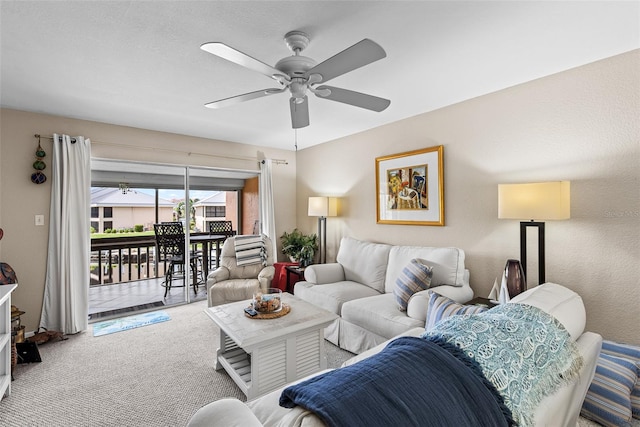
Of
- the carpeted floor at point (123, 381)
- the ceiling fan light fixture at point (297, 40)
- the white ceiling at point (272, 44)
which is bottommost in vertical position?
the carpeted floor at point (123, 381)

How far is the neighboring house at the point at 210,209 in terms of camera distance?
4.52 m

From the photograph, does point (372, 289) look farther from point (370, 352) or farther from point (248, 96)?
point (248, 96)

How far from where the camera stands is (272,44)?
1983 millimetres

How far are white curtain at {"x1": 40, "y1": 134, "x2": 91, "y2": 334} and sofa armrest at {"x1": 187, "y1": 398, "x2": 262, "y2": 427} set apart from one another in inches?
136

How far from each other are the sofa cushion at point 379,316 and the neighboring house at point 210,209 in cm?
274

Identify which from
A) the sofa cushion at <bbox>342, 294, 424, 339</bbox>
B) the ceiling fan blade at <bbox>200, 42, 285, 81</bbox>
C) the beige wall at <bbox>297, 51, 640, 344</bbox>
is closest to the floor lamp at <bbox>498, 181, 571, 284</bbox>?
the beige wall at <bbox>297, 51, 640, 344</bbox>

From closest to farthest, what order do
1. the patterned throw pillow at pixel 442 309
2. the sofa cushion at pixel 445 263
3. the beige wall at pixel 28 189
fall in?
the patterned throw pillow at pixel 442 309, the sofa cushion at pixel 445 263, the beige wall at pixel 28 189

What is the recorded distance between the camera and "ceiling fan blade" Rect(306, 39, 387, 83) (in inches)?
57.4

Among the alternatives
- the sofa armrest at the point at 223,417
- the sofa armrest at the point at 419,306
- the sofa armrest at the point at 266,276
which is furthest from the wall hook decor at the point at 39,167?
the sofa armrest at the point at 419,306

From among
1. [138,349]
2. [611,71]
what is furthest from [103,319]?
[611,71]

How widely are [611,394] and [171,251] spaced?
469 centimetres

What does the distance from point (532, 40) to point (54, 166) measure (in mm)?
4563

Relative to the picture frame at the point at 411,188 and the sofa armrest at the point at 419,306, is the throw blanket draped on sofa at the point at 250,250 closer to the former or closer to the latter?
the picture frame at the point at 411,188

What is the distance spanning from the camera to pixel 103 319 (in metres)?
3.67
